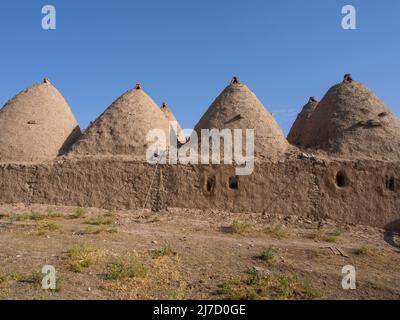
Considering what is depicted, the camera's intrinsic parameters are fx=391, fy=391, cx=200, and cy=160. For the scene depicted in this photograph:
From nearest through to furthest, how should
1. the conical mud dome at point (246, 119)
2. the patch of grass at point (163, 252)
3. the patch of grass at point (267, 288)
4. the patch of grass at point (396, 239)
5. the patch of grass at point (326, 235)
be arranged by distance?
the patch of grass at point (267, 288) → the patch of grass at point (163, 252) → the patch of grass at point (326, 235) → the patch of grass at point (396, 239) → the conical mud dome at point (246, 119)

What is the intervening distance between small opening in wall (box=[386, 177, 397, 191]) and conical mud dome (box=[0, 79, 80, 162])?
403 inches

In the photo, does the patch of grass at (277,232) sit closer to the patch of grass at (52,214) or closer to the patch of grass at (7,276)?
the patch of grass at (52,214)

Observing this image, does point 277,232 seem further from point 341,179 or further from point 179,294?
point 179,294

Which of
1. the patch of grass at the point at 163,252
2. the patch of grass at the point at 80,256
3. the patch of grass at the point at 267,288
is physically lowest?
the patch of grass at the point at 267,288

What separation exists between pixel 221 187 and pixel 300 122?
20.5 ft

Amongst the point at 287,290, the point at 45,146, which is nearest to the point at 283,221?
the point at 287,290

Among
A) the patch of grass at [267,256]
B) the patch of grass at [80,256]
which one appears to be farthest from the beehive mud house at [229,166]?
the patch of grass at [80,256]

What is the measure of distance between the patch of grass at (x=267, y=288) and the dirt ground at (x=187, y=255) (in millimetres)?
15

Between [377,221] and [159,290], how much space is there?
736 cm

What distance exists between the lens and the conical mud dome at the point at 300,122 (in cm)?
1485

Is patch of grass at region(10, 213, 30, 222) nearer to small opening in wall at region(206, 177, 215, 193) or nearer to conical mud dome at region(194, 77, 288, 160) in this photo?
small opening in wall at region(206, 177, 215, 193)

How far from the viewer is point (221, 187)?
11.3 meters

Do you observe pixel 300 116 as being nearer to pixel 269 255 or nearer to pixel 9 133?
pixel 269 255
